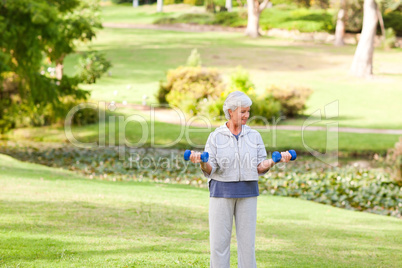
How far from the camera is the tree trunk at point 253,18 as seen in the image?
155 ft

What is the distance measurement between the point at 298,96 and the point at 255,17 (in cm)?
2476

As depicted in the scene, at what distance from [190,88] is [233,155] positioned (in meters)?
19.7

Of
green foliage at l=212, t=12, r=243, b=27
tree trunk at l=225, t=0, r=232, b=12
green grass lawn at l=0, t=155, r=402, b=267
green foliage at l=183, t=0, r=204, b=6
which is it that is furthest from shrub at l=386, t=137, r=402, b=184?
green foliage at l=183, t=0, r=204, b=6

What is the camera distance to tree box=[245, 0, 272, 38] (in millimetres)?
47156

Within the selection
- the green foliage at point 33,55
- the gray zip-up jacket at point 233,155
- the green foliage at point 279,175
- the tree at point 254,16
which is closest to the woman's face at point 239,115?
the gray zip-up jacket at point 233,155

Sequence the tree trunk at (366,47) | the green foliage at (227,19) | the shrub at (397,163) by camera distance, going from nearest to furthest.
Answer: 1. the shrub at (397,163)
2. the tree trunk at (366,47)
3. the green foliage at (227,19)

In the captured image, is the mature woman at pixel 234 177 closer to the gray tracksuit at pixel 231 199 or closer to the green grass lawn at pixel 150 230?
the gray tracksuit at pixel 231 199

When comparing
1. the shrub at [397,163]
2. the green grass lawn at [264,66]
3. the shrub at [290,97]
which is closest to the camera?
the shrub at [397,163]

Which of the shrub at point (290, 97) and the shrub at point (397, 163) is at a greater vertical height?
the shrub at point (290, 97)

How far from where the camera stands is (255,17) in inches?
1857

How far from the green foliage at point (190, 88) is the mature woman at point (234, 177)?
714 inches

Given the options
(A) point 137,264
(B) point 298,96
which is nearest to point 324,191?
(A) point 137,264

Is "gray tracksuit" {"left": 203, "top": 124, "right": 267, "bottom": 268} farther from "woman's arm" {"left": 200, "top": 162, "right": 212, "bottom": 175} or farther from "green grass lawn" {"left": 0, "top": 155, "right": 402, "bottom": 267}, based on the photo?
"green grass lawn" {"left": 0, "top": 155, "right": 402, "bottom": 267}

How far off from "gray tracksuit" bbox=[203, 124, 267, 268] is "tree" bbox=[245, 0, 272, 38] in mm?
43557
